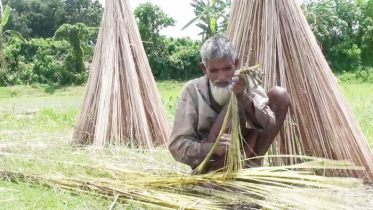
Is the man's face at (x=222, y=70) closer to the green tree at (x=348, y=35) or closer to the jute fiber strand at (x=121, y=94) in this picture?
the jute fiber strand at (x=121, y=94)

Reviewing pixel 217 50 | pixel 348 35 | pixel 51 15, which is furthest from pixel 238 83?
pixel 51 15

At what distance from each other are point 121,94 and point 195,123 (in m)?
1.98

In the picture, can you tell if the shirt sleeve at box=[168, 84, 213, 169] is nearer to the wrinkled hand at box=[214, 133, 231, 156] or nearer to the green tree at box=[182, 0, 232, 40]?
the wrinkled hand at box=[214, 133, 231, 156]

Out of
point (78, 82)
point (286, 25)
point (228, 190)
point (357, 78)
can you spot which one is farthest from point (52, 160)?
point (78, 82)

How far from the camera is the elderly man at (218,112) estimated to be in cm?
243

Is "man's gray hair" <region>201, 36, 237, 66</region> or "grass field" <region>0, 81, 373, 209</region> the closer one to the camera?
"man's gray hair" <region>201, 36, 237, 66</region>

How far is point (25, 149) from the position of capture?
161 inches

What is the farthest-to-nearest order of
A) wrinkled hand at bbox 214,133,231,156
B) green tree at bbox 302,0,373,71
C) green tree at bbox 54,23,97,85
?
1. green tree at bbox 54,23,97,85
2. green tree at bbox 302,0,373,71
3. wrinkled hand at bbox 214,133,231,156

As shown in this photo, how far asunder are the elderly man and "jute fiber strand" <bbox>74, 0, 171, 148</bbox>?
69.3 inches

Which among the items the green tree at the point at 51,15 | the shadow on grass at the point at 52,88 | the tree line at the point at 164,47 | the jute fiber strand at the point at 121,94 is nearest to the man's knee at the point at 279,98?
the jute fiber strand at the point at 121,94

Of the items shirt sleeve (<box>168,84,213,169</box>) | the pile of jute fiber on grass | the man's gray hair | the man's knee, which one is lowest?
the pile of jute fiber on grass

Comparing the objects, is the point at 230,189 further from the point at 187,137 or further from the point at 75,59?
the point at 75,59

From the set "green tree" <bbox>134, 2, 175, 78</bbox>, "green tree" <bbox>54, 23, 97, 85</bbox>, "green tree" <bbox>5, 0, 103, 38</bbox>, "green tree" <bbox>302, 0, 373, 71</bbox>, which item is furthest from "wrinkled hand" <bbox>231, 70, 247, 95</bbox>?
"green tree" <bbox>5, 0, 103, 38</bbox>

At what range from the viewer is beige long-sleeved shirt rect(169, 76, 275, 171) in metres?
2.51
